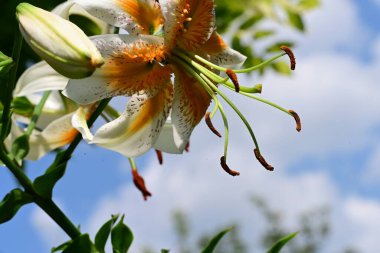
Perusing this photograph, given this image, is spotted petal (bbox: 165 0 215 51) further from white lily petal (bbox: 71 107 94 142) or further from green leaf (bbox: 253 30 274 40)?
green leaf (bbox: 253 30 274 40)

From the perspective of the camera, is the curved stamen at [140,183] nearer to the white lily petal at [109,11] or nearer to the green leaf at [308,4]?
the white lily petal at [109,11]

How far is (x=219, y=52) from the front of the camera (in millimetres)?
1239

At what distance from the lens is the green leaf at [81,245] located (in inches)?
44.6

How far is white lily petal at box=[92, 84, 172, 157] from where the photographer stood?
3.65ft

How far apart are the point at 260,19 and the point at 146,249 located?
11.7 meters

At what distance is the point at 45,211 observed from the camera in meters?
1.14

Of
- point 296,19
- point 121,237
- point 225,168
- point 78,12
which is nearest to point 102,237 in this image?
point 121,237

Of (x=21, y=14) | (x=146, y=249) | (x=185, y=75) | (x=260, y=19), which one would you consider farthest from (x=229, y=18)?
(x=146, y=249)

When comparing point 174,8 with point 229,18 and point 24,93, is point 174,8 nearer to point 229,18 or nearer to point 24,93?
point 24,93

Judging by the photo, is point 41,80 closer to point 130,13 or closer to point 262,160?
point 130,13

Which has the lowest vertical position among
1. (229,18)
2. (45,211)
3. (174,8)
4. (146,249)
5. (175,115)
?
(146,249)

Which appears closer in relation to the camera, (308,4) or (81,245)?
(81,245)

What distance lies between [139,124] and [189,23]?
0.17 meters

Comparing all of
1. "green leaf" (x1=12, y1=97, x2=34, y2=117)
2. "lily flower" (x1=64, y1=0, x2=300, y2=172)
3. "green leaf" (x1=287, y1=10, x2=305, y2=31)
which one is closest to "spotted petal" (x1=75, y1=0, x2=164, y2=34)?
"lily flower" (x1=64, y1=0, x2=300, y2=172)
